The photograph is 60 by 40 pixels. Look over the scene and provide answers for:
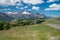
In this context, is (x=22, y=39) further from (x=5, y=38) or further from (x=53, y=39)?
(x=53, y=39)

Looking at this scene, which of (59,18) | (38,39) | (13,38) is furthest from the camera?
(59,18)

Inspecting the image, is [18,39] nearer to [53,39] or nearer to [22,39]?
[22,39]

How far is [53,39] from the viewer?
41.8ft

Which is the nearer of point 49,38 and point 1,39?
point 49,38

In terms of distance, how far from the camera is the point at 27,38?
47.4ft

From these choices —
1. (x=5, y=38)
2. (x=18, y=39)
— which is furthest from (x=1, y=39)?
(x=18, y=39)

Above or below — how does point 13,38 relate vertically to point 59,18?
above

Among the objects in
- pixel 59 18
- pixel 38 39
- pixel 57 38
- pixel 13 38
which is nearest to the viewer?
pixel 57 38

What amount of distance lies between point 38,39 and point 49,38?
1165 millimetres

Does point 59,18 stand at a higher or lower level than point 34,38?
lower

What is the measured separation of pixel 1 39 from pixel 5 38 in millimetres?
412

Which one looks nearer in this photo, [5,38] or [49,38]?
[49,38]

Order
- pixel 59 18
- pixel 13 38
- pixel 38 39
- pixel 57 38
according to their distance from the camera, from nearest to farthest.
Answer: pixel 57 38, pixel 38 39, pixel 13 38, pixel 59 18

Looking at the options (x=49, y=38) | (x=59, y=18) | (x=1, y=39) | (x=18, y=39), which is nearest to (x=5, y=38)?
(x=1, y=39)
